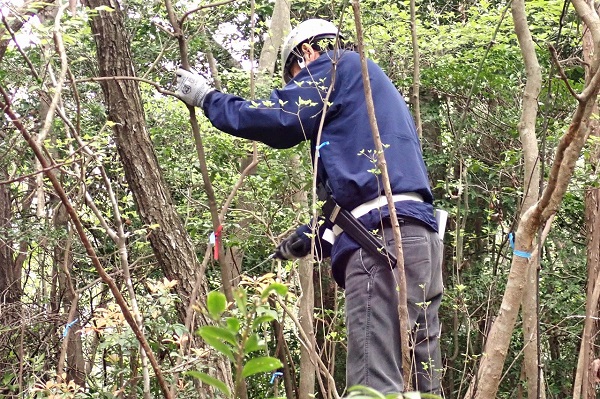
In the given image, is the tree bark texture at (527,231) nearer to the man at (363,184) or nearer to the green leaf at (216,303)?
the man at (363,184)

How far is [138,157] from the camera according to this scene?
3.62m

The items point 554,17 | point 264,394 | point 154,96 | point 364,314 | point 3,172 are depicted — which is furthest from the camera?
point 264,394

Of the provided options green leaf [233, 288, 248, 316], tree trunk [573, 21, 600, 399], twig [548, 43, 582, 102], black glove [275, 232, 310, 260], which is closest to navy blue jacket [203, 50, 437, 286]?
black glove [275, 232, 310, 260]

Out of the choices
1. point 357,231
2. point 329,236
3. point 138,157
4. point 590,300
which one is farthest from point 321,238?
point 590,300

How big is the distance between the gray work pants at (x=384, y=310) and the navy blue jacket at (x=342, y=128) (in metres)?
0.08

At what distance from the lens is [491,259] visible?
8.19 m

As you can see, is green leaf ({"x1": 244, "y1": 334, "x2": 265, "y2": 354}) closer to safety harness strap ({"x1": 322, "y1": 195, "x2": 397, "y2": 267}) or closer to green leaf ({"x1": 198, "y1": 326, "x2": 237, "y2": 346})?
green leaf ({"x1": 198, "y1": 326, "x2": 237, "y2": 346})

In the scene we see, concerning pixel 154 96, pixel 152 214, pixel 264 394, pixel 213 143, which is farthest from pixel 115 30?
pixel 264 394

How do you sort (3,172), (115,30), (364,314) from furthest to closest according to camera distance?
(3,172) → (115,30) → (364,314)

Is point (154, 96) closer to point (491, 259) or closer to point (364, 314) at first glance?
point (491, 259)

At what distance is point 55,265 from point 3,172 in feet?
3.07

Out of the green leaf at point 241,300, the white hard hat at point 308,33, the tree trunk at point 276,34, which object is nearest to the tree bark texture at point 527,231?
the white hard hat at point 308,33

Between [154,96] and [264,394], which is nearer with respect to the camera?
[154,96]

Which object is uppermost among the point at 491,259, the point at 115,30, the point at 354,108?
the point at 115,30
